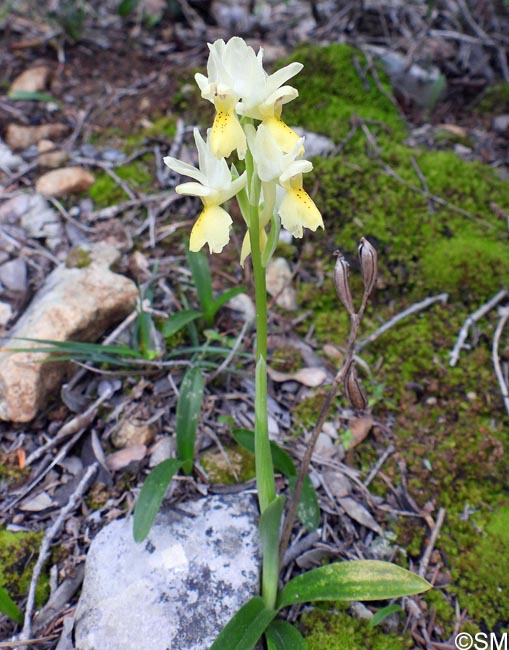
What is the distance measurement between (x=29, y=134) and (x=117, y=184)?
33.6 inches

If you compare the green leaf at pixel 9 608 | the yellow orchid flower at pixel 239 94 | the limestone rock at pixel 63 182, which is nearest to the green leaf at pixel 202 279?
the yellow orchid flower at pixel 239 94

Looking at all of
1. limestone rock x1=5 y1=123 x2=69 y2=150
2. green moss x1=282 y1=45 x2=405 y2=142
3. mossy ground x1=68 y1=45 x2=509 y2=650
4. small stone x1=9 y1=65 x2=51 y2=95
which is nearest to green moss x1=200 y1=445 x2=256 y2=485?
mossy ground x1=68 y1=45 x2=509 y2=650

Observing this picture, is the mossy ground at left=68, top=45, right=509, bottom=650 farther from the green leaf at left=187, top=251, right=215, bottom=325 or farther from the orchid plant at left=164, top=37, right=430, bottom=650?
the green leaf at left=187, top=251, right=215, bottom=325

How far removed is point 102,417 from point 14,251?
121cm

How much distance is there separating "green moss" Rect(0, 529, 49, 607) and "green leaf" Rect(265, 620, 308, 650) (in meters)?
0.84

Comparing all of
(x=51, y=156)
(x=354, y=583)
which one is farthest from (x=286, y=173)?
(x=51, y=156)

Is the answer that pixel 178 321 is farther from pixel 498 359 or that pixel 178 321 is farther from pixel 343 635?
pixel 498 359

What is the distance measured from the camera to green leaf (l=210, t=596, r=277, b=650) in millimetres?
1671

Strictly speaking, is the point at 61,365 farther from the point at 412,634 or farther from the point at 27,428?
the point at 412,634

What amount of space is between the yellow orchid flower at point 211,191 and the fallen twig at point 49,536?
3.82 ft

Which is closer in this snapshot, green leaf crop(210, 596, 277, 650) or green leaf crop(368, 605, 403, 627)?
green leaf crop(210, 596, 277, 650)

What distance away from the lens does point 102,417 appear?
2516 millimetres

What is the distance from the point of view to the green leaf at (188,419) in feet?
7.25

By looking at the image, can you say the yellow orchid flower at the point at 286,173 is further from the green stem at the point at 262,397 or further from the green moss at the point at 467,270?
the green moss at the point at 467,270
